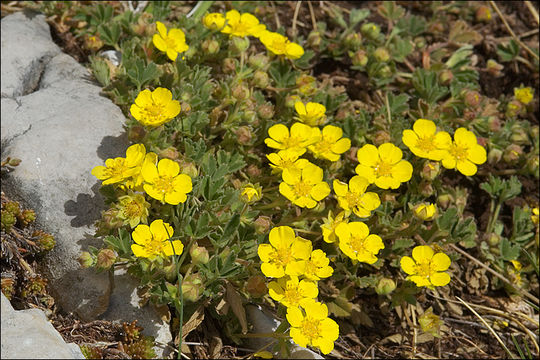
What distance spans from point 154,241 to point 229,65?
156cm

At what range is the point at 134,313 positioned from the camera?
327cm

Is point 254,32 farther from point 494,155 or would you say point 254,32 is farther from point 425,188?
point 494,155

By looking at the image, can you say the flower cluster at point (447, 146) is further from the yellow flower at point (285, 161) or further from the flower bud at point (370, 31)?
the flower bud at point (370, 31)

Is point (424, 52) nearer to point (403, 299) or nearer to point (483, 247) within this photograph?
point (483, 247)

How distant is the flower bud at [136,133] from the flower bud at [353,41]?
6.35ft

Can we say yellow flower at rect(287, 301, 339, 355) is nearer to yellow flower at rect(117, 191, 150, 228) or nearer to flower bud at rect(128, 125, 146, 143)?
yellow flower at rect(117, 191, 150, 228)

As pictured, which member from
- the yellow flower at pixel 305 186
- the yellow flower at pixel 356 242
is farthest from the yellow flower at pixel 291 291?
the yellow flower at pixel 305 186

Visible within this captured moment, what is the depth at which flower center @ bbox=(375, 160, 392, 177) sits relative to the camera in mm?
3746

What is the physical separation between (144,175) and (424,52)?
272 cm

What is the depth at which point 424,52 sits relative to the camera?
491 cm

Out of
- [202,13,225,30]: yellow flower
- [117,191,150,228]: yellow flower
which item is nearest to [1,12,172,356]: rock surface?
[117,191,150,228]: yellow flower

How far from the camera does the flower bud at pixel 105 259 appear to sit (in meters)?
2.99

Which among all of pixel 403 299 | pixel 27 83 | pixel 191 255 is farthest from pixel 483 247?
pixel 27 83

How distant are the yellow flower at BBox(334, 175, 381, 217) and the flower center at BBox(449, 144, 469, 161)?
0.78 meters
